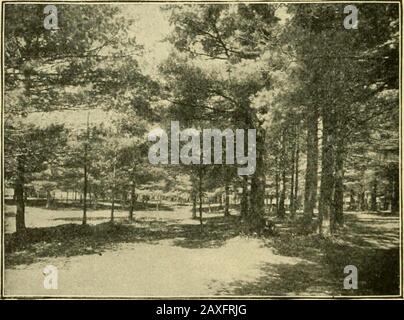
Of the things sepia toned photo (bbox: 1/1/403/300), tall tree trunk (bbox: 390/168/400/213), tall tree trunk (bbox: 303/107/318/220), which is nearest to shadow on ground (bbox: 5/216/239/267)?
sepia toned photo (bbox: 1/1/403/300)

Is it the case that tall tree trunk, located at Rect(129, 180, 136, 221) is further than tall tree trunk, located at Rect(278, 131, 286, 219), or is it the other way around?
tall tree trunk, located at Rect(278, 131, 286, 219)

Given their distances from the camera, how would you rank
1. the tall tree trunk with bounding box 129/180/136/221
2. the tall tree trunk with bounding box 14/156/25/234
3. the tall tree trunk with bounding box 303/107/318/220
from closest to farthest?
the tall tree trunk with bounding box 14/156/25/234 < the tall tree trunk with bounding box 129/180/136/221 < the tall tree trunk with bounding box 303/107/318/220

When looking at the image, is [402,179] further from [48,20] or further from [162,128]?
[48,20]

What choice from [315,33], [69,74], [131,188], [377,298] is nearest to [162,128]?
[131,188]

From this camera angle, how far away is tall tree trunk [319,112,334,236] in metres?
6.99

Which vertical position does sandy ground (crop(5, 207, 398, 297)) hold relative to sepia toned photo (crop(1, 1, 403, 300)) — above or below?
below

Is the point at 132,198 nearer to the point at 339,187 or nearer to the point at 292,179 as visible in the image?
the point at 292,179

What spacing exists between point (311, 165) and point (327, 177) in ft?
1.10

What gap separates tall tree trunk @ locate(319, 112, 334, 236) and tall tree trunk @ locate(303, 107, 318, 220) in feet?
0.43

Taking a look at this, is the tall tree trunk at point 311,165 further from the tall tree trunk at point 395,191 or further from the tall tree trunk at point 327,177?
the tall tree trunk at point 395,191

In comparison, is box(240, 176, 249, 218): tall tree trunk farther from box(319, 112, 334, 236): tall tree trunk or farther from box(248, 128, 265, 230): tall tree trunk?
box(319, 112, 334, 236): tall tree trunk

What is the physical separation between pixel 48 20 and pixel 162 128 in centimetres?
252

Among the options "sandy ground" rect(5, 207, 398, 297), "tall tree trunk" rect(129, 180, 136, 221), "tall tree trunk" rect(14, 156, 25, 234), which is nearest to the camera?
"sandy ground" rect(5, 207, 398, 297)

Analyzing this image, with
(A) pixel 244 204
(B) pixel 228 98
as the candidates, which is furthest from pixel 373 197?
(B) pixel 228 98
